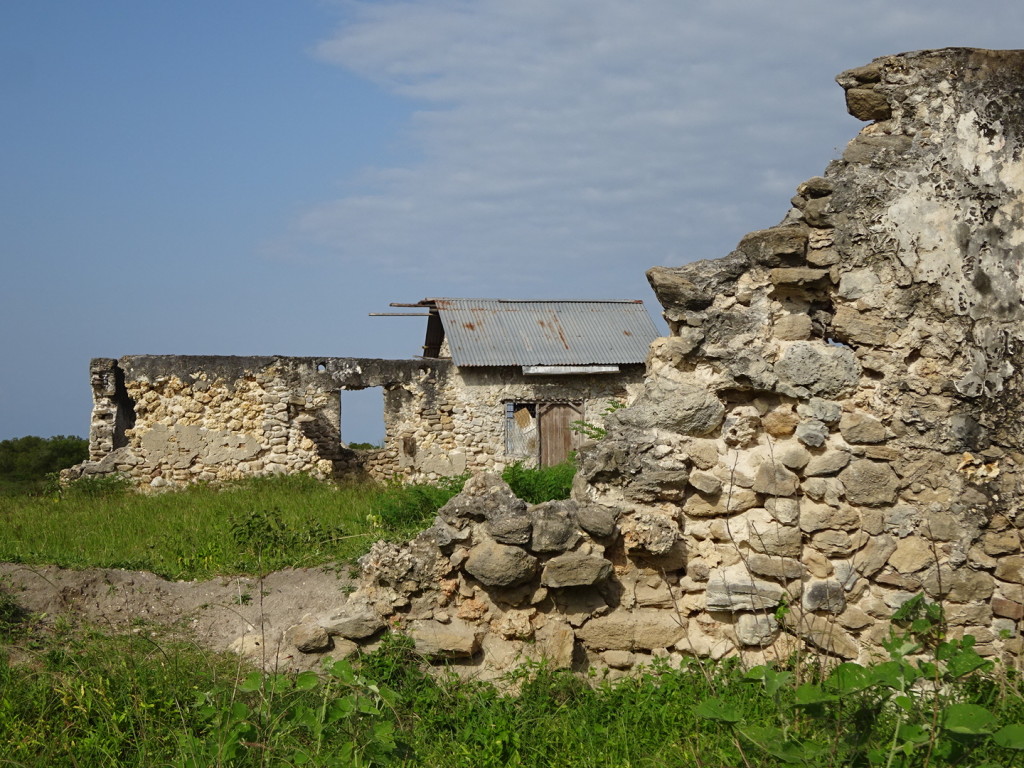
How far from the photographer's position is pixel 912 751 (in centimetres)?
304

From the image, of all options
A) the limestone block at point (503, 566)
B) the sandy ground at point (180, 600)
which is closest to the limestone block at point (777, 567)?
the limestone block at point (503, 566)

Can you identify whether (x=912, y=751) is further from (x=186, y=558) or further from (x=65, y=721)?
(x=186, y=558)

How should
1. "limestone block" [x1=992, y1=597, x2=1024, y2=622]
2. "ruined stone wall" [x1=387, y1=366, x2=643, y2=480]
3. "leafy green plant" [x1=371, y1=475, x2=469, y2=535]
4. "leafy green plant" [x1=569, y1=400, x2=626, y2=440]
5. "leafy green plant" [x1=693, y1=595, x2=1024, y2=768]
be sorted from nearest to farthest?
"leafy green plant" [x1=693, y1=595, x2=1024, y2=768]
"limestone block" [x1=992, y1=597, x2=1024, y2=622]
"leafy green plant" [x1=569, y1=400, x2=626, y2=440]
"leafy green plant" [x1=371, y1=475, x2=469, y2=535]
"ruined stone wall" [x1=387, y1=366, x2=643, y2=480]

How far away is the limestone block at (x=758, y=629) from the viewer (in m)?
4.79

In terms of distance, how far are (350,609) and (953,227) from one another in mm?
3677

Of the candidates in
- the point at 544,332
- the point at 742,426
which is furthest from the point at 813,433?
the point at 544,332

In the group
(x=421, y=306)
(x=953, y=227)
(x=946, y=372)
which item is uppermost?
(x=421, y=306)

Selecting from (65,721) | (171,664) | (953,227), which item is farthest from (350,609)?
(953,227)

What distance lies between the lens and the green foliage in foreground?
129 inches

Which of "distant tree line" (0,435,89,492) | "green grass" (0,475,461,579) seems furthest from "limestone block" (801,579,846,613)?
"distant tree line" (0,435,89,492)

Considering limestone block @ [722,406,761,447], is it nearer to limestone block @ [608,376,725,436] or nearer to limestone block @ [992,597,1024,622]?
limestone block @ [608,376,725,436]

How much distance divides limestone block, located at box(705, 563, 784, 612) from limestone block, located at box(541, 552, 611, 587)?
58 centimetres

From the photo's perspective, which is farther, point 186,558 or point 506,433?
point 506,433

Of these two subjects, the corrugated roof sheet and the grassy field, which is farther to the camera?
the corrugated roof sheet
